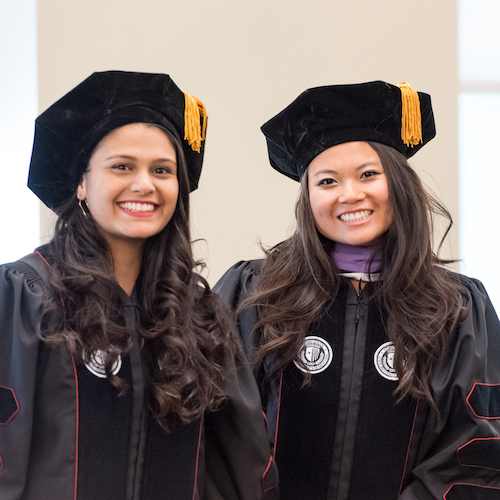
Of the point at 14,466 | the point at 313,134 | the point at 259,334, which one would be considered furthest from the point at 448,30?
the point at 14,466

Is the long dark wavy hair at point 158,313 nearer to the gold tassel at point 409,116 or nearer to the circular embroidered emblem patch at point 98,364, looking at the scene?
the circular embroidered emblem patch at point 98,364

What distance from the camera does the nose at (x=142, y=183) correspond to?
1848mm

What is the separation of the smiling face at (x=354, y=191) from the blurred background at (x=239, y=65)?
123 centimetres

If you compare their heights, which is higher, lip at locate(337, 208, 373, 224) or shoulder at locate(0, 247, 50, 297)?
lip at locate(337, 208, 373, 224)

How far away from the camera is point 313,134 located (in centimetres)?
221

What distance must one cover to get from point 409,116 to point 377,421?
1001 millimetres

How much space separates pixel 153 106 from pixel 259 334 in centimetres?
81

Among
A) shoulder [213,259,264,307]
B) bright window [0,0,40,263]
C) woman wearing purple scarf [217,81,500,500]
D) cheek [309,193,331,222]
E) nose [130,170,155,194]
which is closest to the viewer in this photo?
nose [130,170,155,194]

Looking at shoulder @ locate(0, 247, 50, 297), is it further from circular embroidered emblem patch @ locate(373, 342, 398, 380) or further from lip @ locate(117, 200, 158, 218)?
circular embroidered emblem patch @ locate(373, 342, 398, 380)

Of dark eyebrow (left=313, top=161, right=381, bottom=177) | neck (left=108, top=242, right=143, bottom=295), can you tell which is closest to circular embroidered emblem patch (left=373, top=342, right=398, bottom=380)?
dark eyebrow (left=313, top=161, right=381, bottom=177)

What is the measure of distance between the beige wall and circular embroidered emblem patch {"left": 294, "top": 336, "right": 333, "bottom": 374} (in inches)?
52.0

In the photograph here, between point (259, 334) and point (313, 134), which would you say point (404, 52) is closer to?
point (313, 134)

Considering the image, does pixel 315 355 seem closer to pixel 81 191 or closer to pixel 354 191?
pixel 354 191

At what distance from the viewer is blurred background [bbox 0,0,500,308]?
3.27m
